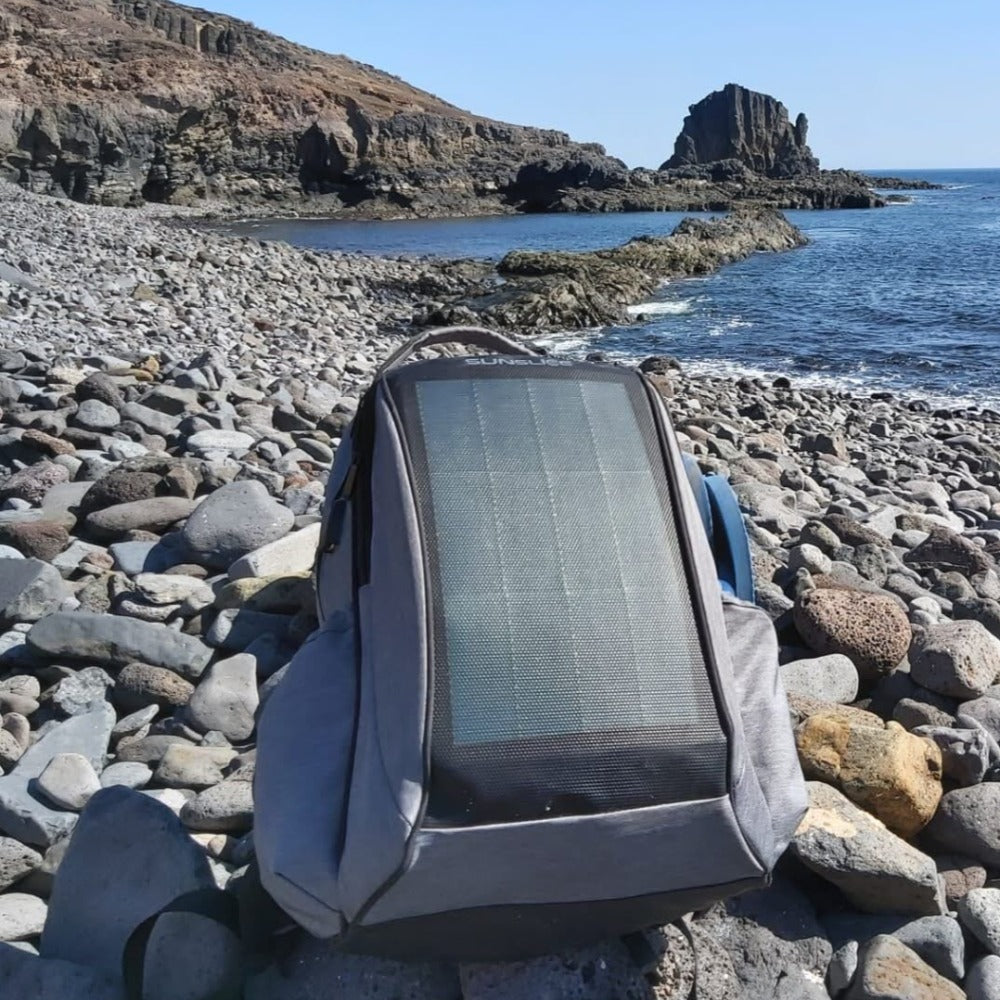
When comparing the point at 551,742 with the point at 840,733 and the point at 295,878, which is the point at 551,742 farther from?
the point at 840,733

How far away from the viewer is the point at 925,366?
15469 mm

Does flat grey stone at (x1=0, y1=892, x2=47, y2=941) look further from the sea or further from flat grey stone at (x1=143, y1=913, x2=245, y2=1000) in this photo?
the sea

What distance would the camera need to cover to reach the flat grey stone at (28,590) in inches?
141

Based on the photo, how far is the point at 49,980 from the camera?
1.88 metres

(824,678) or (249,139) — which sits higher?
(249,139)

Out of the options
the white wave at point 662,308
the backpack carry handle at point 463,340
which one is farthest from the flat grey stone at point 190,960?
the white wave at point 662,308

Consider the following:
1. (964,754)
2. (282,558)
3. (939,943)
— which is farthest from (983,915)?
(282,558)

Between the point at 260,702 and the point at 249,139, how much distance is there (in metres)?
64.1

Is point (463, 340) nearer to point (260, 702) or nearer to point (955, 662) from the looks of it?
point (260, 702)

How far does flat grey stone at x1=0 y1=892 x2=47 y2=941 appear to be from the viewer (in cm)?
215

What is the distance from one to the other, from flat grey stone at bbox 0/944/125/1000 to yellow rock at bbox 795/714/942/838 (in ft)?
5.29

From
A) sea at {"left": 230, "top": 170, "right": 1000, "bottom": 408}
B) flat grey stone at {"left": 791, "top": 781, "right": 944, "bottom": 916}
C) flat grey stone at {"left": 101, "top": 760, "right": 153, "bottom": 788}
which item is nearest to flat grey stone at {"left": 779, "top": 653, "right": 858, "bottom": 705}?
flat grey stone at {"left": 791, "top": 781, "right": 944, "bottom": 916}

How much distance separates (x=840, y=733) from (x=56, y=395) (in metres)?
4.87

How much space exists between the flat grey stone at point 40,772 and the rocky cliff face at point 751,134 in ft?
326
